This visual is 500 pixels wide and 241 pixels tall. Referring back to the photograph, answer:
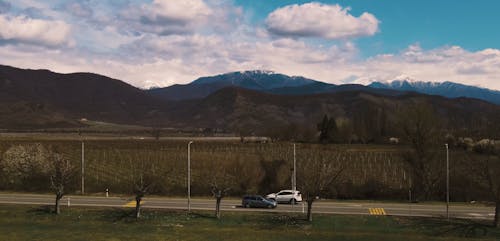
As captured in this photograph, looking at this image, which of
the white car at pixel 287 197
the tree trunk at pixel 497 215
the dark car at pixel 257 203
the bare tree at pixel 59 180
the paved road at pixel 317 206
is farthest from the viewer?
the white car at pixel 287 197

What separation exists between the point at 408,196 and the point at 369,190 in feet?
16.7

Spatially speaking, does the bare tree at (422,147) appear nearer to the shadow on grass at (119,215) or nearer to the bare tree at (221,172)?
the bare tree at (221,172)

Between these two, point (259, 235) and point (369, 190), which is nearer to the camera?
point (259, 235)

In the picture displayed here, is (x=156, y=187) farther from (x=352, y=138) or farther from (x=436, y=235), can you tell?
(x=352, y=138)

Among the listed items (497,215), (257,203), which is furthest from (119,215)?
(497,215)

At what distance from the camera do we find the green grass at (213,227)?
127 ft

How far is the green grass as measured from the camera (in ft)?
127

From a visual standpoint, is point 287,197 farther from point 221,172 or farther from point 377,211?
point 221,172

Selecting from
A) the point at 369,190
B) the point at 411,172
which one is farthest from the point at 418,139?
the point at 369,190

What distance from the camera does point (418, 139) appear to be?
216ft

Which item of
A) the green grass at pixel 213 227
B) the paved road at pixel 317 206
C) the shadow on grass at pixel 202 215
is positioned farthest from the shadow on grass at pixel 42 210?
the shadow on grass at pixel 202 215

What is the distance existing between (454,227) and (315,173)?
19.0m

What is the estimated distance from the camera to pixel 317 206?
5428 centimetres

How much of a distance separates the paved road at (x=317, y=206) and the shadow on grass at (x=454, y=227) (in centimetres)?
340
